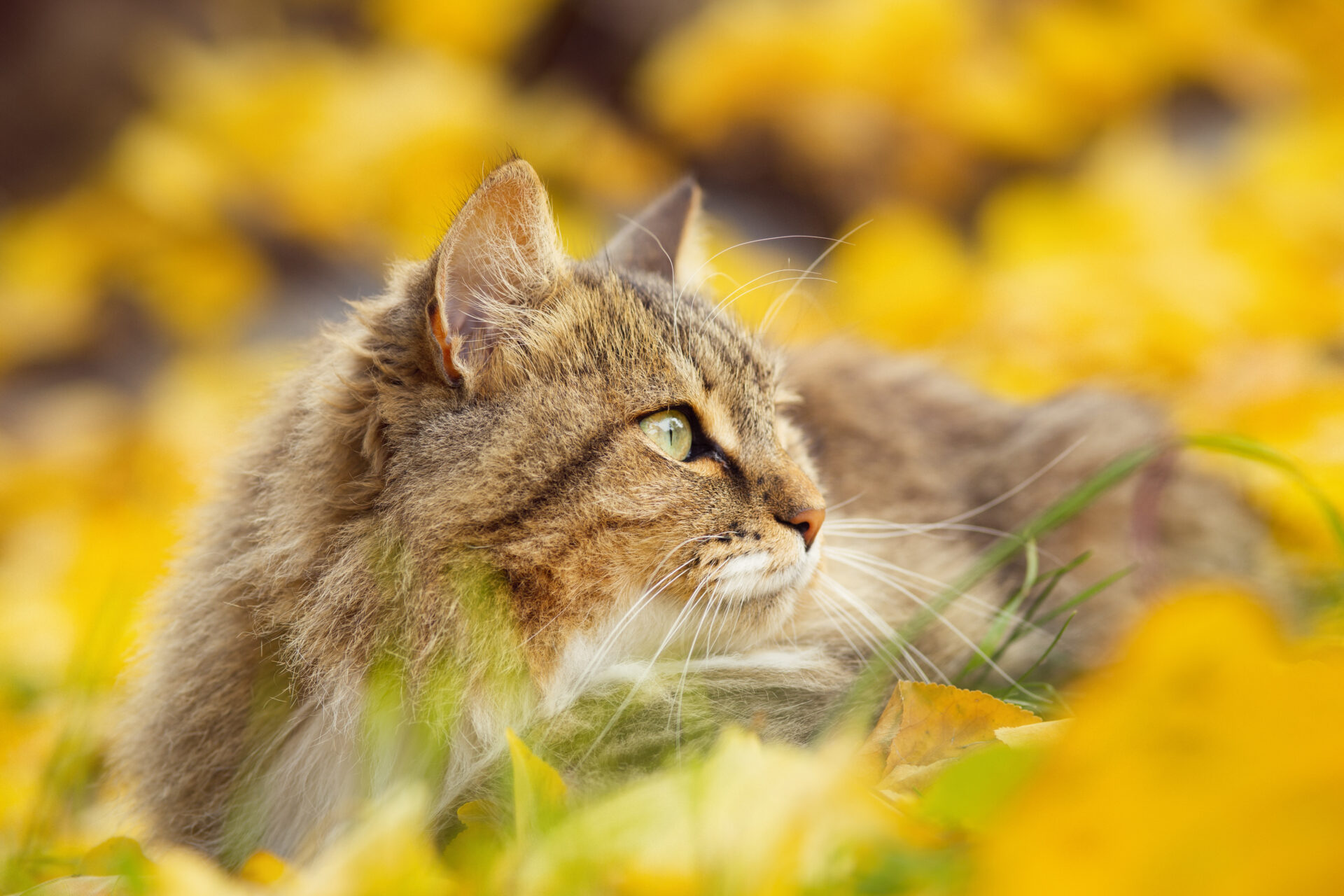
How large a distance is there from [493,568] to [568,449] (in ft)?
0.49

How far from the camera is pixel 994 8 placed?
2926mm

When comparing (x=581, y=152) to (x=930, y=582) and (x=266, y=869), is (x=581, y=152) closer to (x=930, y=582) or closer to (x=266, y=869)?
(x=930, y=582)

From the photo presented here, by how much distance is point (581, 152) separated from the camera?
2.88m

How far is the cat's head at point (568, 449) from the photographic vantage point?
924 millimetres

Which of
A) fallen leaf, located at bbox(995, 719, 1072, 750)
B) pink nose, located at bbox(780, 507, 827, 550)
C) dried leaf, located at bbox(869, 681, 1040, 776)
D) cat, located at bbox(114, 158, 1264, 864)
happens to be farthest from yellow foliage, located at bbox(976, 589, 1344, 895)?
pink nose, located at bbox(780, 507, 827, 550)

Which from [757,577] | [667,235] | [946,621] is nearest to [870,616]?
[946,621]

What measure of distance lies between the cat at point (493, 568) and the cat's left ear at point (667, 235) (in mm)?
255

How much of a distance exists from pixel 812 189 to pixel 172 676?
2.37m

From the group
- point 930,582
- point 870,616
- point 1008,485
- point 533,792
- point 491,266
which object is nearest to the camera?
point 533,792

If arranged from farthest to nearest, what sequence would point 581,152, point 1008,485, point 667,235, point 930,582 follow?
point 581,152
point 1008,485
point 667,235
point 930,582

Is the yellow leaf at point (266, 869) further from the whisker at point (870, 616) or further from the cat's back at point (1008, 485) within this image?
the cat's back at point (1008, 485)

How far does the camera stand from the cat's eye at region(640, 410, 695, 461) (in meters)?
1.02

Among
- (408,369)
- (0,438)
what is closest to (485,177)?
(408,369)

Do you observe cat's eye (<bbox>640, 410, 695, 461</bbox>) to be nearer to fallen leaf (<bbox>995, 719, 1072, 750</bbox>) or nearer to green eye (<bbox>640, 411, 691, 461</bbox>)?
green eye (<bbox>640, 411, 691, 461</bbox>)
